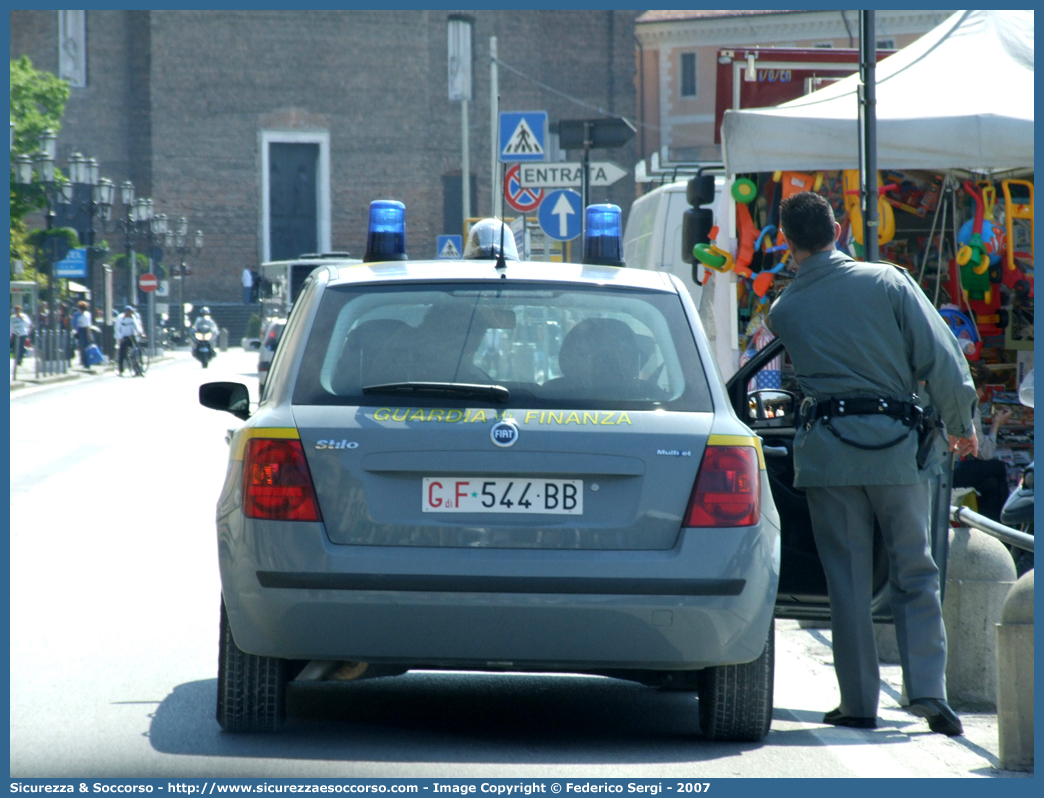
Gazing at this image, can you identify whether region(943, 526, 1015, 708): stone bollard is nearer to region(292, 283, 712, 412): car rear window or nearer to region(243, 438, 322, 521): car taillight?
region(292, 283, 712, 412): car rear window

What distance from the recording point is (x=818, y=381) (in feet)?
18.9

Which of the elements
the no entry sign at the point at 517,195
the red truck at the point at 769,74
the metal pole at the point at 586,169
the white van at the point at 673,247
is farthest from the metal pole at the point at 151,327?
the red truck at the point at 769,74

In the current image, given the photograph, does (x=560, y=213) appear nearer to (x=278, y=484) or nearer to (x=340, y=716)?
(x=340, y=716)

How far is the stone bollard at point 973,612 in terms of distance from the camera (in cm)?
622

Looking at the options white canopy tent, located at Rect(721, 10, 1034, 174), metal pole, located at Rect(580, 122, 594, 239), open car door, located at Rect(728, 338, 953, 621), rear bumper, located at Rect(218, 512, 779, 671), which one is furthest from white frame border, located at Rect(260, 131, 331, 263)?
rear bumper, located at Rect(218, 512, 779, 671)

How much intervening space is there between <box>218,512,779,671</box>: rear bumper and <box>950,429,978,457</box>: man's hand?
1.26 meters

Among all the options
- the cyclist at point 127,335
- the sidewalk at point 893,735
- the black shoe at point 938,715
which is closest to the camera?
the sidewalk at point 893,735

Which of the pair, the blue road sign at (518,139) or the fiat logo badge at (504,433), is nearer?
the fiat logo badge at (504,433)

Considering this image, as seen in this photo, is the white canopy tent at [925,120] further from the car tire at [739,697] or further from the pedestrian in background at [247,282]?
the pedestrian in background at [247,282]

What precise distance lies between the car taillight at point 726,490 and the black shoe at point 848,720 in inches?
48.4

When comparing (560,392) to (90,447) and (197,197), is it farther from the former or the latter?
(197,197)

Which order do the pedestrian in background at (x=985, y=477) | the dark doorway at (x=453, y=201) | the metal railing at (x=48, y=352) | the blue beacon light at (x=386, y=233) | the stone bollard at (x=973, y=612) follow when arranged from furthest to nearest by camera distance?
1. the dark doorway at (x=453, y=201)
2. the metal railing at (x=48, y=352)
3. the pedestrian in background at (x=985, y=477)
4. the blue beacon light at (x=386, y=233)
5. the stone bollard at (x=973, y=612)

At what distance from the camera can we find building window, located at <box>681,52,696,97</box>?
7044cm

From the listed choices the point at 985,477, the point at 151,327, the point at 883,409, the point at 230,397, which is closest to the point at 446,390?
the point at 230,397
